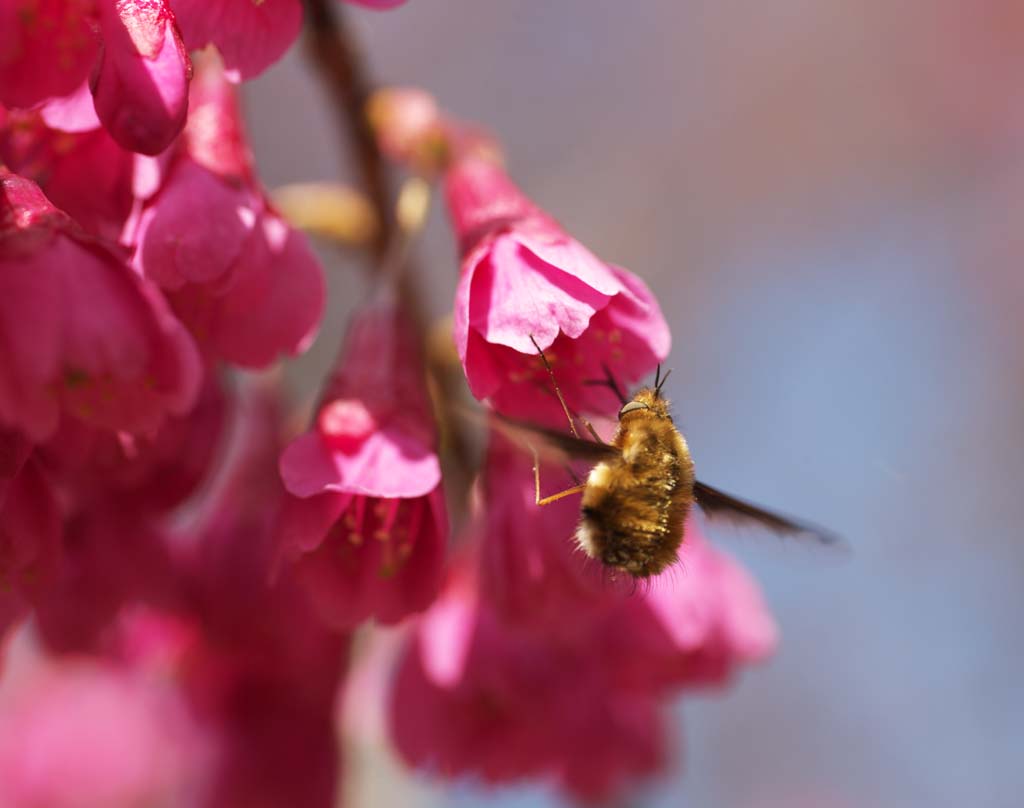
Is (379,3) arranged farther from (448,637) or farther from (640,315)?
(448,637)

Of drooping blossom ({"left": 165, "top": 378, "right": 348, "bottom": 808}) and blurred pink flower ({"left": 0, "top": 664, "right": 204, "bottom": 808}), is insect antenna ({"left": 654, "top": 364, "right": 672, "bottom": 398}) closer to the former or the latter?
drooping blossom ({"left": 165, "top": 378, "right": 348, "bottom": 808})

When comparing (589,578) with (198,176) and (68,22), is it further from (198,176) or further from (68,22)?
(68,22)

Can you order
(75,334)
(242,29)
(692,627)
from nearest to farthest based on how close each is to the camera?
1. (75,334)
2. (242,29)
3. (692,627)

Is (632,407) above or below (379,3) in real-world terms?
below

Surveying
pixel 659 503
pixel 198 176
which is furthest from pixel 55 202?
pixel 659 503

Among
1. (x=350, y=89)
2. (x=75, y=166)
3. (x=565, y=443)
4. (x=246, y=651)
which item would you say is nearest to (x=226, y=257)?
(x=75, y=166)

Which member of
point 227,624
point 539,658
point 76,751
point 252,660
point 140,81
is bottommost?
point 76,751

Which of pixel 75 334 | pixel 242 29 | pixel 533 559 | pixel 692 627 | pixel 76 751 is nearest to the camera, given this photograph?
pixel 75 334

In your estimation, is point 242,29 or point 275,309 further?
point 275,309
